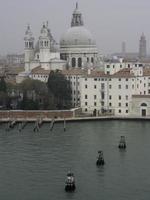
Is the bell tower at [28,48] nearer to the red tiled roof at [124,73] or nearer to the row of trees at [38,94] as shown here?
the row of trees at [38,94]

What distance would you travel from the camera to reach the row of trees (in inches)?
775

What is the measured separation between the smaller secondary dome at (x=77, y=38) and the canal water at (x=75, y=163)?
9387mm

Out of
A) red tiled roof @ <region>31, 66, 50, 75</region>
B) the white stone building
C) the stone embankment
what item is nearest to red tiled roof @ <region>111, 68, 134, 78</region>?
the stone embankment

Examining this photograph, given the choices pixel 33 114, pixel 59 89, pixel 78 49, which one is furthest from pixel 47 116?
pixel 78 49

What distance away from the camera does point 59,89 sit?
2059 centimetres

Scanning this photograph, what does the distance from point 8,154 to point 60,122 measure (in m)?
5.89

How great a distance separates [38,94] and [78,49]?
5805mm

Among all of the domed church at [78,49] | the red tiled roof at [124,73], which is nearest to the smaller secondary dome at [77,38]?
the domed church at [78,49]

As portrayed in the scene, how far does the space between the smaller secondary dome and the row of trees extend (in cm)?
459

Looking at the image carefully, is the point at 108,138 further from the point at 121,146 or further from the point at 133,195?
the point at 133,195

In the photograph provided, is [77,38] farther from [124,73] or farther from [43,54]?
[124,73]

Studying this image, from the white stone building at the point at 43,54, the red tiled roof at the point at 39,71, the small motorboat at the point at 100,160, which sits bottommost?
the small motorboat at the point at 100,160

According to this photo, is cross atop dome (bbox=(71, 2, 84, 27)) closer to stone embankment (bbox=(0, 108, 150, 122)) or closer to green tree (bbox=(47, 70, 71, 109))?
green tree (bbox=(47, 70, 71, 109))

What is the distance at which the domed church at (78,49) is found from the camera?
2556cm
